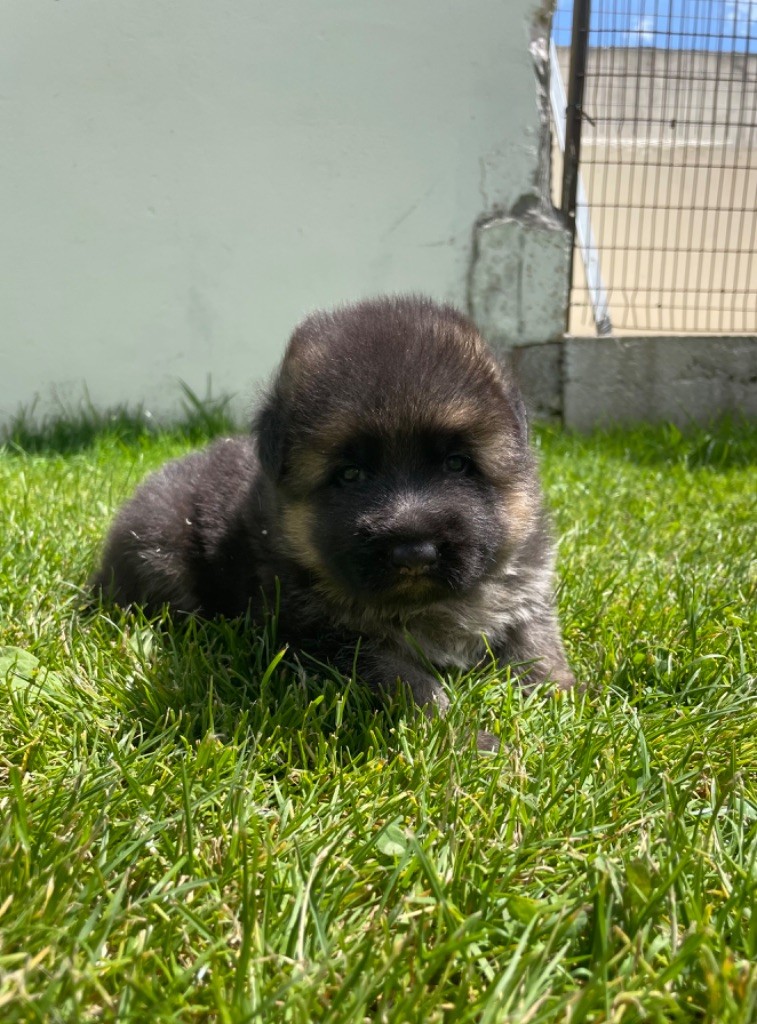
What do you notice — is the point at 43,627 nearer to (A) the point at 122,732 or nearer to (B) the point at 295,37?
(A) the point at 122,732

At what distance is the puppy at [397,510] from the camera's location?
2.11 meters

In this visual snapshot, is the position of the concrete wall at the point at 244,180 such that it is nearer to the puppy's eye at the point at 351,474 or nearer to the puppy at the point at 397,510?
the puppy at the point at 397,510

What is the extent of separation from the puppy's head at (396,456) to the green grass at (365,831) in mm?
311

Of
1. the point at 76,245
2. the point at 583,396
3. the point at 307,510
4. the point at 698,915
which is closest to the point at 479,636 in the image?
the point at 307,510

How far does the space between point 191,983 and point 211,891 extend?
0.55 ft

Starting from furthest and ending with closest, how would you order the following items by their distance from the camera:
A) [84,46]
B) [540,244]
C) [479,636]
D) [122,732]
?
[540,244] → [84,46] → [479,636] → [122,732]

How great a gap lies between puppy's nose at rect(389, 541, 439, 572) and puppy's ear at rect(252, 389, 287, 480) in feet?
1.48

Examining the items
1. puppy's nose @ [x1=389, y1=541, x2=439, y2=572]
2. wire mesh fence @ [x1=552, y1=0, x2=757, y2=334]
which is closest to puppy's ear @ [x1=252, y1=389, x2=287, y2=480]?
puppy's nose @ [x1=389, y1=541, x2=439, y2=572]

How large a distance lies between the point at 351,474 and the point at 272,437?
0.25 metres

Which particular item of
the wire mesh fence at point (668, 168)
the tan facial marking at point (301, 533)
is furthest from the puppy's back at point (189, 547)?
the wire mesh fence at point (668, 168)

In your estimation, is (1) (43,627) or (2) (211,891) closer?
(2) (211,891)

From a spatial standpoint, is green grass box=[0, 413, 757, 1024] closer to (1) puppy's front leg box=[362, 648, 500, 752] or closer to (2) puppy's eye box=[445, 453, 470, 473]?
(1) puppy's front leg box=[362, 648, 500, 752]

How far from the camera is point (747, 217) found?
6.07 metres

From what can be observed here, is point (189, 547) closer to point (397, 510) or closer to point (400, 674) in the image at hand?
point (400, 674)
